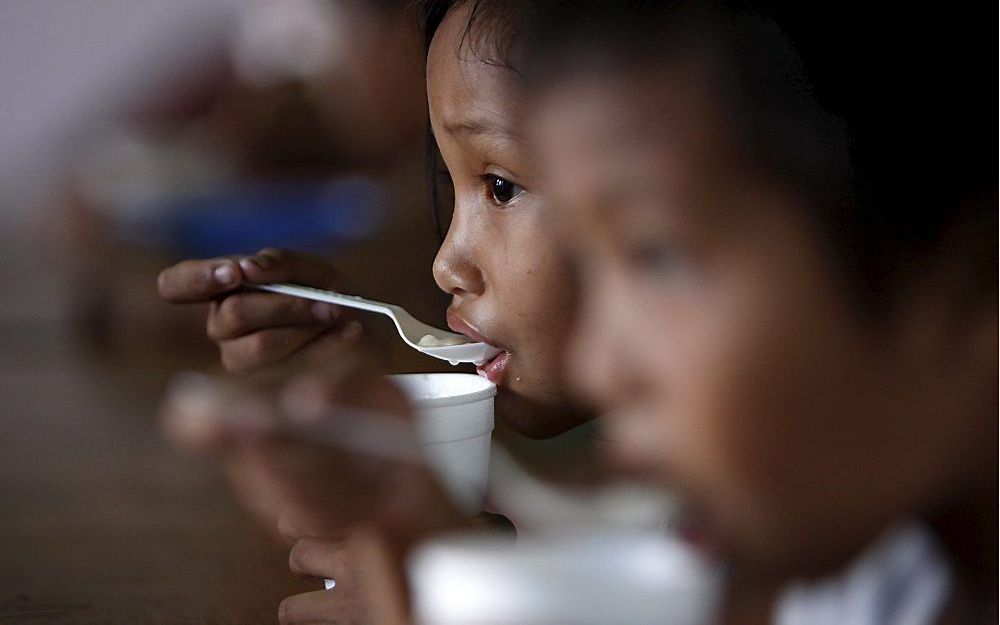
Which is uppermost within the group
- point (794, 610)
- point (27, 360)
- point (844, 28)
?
point (844, 28)

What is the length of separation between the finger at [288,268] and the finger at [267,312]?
0.7 inches

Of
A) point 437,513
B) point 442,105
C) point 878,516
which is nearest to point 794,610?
point 878,516

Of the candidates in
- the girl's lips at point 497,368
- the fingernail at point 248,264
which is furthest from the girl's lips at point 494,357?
the fingernail at point 248,264

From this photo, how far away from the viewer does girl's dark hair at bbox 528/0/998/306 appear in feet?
1.03

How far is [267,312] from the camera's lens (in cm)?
51

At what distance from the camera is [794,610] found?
38cm

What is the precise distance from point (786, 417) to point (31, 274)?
0.29 metres

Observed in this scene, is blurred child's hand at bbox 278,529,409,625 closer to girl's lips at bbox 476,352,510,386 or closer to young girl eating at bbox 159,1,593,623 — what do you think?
young girl eating at bbox 159,1,593,623

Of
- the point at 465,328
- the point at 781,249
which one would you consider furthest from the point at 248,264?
the point at 781,249

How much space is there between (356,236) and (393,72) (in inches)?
2.9

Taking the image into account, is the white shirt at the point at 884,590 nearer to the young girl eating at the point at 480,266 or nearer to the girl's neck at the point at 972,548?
the girl's neck at the point at 972,548

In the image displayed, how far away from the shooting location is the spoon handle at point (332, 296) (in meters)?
0.49

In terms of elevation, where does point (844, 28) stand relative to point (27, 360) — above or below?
above

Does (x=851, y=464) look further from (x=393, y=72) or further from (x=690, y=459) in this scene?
(x=393, y=72)
